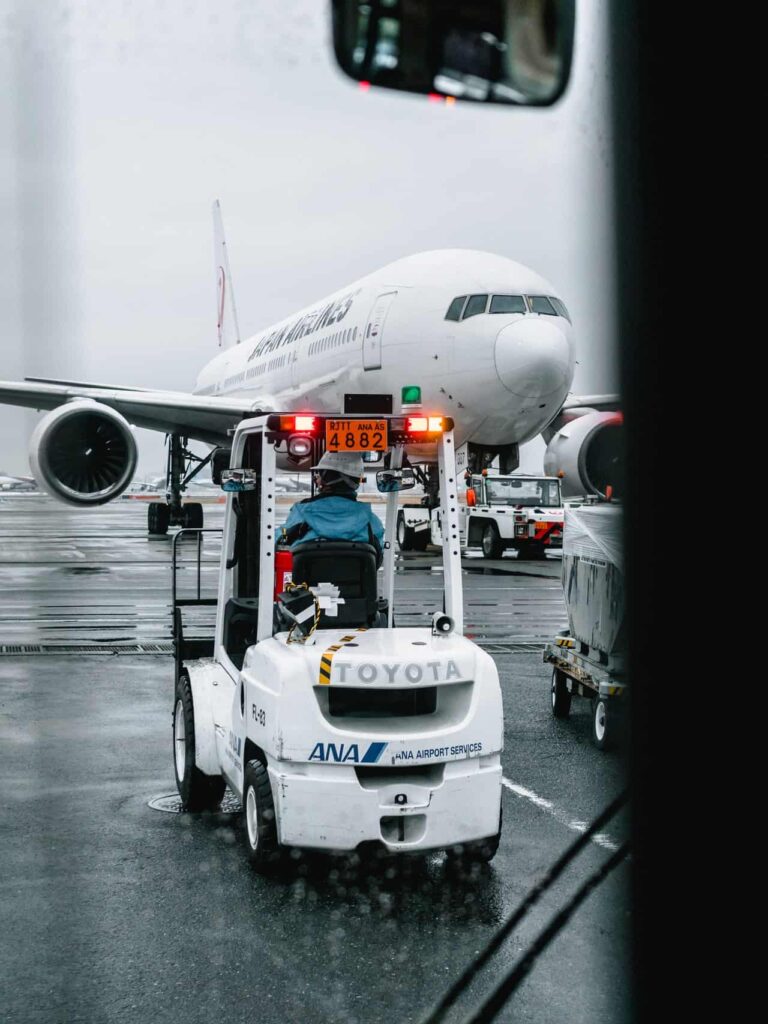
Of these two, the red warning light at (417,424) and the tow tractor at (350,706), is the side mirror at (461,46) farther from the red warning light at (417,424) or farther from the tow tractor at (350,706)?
the red warning light at (417,424)

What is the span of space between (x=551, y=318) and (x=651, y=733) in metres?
16.0

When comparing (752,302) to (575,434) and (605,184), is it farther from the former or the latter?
(575,434)

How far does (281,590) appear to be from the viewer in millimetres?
6301

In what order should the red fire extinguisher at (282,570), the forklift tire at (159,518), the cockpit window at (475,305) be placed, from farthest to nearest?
1. the forklift tire at (159,518)
2. the cockpit window at (475,305)
3. the red fire extinguisher at (282,570)

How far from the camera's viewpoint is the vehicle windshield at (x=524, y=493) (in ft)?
84.9

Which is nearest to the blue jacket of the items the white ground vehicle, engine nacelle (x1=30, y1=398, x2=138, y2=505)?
engine nacelle (x1=30, y1=398, x2=138, y2=505)

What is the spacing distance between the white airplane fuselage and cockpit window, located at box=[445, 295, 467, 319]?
0.23 ft

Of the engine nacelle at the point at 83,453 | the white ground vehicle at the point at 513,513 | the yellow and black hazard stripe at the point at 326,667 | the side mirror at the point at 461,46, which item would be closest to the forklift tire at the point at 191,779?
the yellow and black hazard stripe at the point at 326,667

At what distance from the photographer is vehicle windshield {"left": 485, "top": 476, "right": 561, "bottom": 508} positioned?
2588 cm

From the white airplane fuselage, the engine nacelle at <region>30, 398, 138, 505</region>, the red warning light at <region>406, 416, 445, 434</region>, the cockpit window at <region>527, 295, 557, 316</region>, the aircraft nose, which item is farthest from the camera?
the engine nacelle at <region>30, 398, 138, 505</region>

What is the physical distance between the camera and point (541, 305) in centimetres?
1806

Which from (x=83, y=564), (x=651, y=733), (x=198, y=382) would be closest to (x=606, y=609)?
(x=651, y=733)

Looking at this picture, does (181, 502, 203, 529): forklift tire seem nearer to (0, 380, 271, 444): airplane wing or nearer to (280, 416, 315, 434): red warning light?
(0, 380, 271, 444): airplane wing

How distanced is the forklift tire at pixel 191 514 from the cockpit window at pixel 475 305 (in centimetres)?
1161
